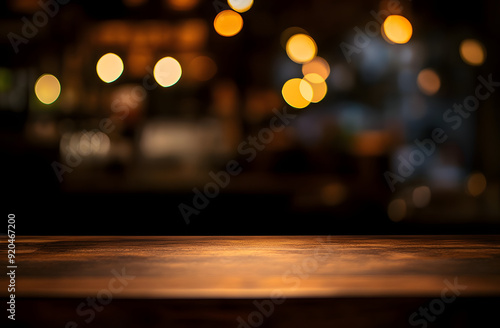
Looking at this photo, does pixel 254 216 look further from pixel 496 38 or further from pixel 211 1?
pixel 496 38

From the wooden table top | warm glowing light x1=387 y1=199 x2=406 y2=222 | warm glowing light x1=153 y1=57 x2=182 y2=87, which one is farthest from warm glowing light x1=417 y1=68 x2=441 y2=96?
the wooden table top

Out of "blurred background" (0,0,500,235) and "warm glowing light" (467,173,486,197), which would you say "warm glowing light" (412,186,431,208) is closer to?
"blurred background" (0,0,500,235)

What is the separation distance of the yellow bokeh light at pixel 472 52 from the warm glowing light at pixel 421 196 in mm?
1350

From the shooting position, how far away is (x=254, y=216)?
17.9 ft

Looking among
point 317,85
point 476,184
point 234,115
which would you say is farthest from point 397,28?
point 234,115

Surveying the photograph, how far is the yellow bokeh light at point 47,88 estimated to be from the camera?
4.75m

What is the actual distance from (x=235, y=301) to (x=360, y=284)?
245 mm

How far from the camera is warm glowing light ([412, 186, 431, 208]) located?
215 inches

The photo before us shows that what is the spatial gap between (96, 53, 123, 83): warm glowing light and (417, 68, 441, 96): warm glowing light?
2815 mm

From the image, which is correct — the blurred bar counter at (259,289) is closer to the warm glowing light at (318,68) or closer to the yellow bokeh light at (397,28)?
the yellow bokeh light at (397,28)

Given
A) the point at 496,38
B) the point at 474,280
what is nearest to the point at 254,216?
the point at 496,38

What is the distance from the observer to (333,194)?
19.1 feet

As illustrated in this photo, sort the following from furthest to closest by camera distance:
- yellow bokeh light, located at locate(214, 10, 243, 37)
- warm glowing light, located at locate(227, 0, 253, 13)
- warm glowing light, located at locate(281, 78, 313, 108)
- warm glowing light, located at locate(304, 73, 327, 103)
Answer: warm glowing light, located at locate(304, 73, 327, 103)
warm glowing light, located at locate(281, 78, 313, 108)
yellow bokeh light, located at locate(214, 10, 243, 37)
warm glowing light, located at locate(227, 0, 253, 13)

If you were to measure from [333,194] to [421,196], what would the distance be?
89cm
